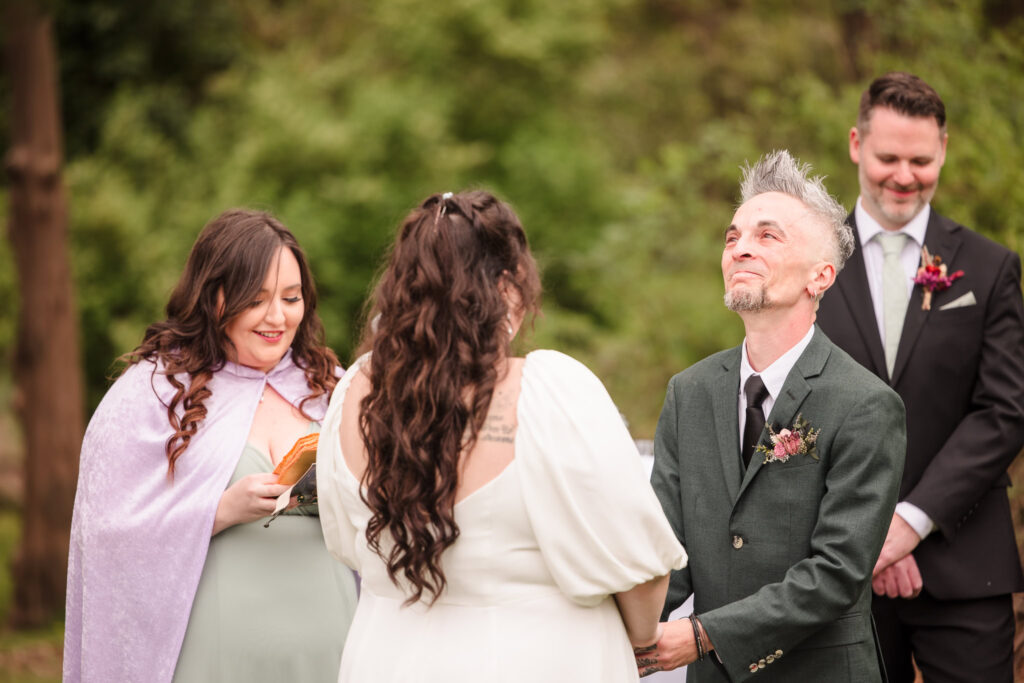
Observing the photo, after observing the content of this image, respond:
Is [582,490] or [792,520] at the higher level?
[582,490]

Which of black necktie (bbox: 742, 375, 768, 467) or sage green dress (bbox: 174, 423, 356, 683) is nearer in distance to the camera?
black necktie (bbox: 742, 375, 768, 467)

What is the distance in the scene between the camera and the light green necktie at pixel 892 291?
12.1 ft

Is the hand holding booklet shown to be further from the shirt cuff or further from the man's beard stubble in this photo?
the shirt cuff

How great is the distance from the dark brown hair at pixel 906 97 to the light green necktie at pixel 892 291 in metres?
0.42

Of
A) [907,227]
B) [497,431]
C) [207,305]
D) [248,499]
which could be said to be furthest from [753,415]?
[207,305]

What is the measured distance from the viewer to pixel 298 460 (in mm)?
3254

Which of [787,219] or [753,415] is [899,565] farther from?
[787,219]

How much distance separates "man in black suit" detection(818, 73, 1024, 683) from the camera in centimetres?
352

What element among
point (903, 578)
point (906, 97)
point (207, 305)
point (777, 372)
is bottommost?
point (903, 578)

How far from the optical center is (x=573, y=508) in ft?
7.96

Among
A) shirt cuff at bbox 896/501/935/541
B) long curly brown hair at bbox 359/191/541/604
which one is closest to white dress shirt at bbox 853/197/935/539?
shirt cuff at bbox 896/501/935/541

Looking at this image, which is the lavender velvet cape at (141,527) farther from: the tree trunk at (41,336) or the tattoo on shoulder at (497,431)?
the tree trunk at (41,336)

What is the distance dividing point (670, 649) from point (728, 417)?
2.24 ft

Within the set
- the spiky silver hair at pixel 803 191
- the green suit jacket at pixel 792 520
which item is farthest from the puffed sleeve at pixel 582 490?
the spiky silver hair at pixel 803 191
